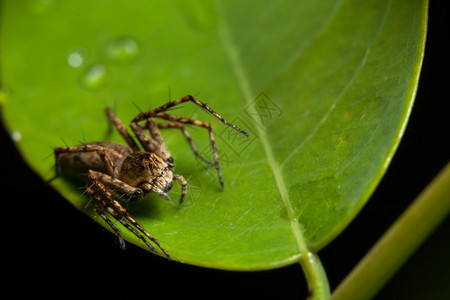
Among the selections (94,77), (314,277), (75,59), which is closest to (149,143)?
(94,77)

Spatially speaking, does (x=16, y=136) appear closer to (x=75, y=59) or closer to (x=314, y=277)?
(x=75, y=59)

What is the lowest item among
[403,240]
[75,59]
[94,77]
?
[403,240]

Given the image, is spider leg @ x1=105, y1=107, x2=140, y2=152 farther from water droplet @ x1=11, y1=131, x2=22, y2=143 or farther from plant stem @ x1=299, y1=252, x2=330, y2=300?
plant stem @ x1=299, y1=252, x2=330, y2=300

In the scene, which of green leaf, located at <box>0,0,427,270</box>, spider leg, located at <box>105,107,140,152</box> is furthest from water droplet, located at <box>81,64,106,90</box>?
spider leg, located at <box>105,107,140,152</box>

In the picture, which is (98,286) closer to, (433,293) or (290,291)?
(290,291)

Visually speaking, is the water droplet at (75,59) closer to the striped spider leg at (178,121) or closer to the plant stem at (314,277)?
the striped spider leg at (178,121)

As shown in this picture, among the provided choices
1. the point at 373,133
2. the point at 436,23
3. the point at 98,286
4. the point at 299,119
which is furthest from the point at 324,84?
the point at 98,286

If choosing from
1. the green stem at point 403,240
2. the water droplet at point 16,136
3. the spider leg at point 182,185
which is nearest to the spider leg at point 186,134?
the spider leg at point 182,185
